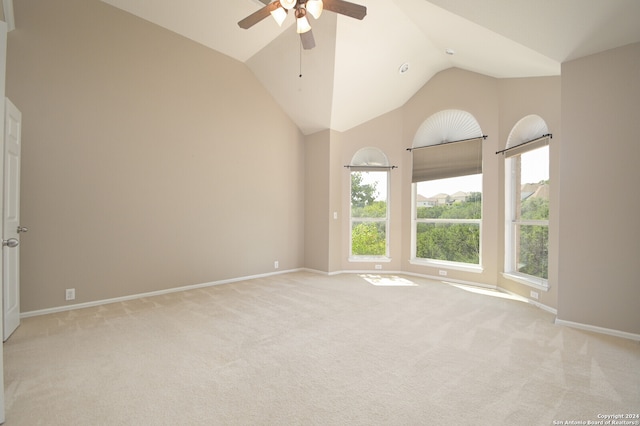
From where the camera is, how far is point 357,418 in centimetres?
175

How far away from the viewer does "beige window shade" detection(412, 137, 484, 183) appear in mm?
4980

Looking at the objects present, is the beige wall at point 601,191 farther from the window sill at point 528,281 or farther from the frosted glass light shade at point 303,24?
the frosted glass light shade at point 303,24

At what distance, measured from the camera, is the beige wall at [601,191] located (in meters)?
2.87

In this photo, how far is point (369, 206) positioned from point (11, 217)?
4.92 meters

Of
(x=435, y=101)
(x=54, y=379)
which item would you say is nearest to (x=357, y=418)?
(x=54, y=379)

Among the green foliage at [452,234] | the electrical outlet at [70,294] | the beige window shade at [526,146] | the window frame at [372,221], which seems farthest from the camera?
the window frame at [372,221]

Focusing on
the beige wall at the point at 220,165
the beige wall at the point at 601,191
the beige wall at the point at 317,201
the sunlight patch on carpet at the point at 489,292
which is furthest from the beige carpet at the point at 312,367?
the beige wall at the point at 317,201

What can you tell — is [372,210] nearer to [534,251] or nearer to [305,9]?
[534,251]

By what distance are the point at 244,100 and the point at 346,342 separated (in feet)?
13.8

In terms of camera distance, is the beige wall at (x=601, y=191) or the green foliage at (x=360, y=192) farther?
the green foliage at (x=360, y=192)

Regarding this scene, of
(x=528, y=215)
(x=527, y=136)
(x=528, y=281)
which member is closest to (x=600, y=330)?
(x=528, y=281)

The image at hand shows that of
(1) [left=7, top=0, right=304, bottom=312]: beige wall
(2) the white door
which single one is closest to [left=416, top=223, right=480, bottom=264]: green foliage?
(1) [left=7, top=0, right=304, bottom=312]: beige wall

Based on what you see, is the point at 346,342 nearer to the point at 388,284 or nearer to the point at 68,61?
the point at 388,284

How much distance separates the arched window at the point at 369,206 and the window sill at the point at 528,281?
79.8 inches
